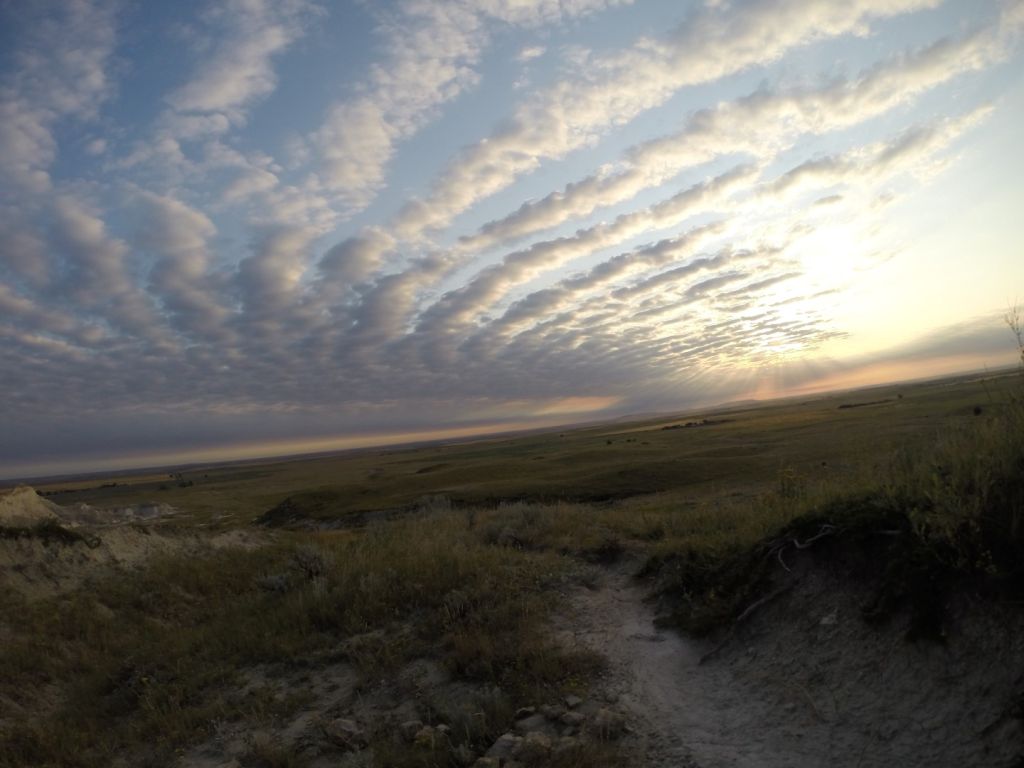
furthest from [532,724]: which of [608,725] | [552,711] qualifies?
[608,725]

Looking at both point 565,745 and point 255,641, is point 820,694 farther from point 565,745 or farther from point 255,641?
point 255,641

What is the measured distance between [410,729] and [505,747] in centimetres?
119

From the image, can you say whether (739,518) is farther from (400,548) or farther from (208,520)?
(208,520)

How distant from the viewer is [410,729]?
558 centimetres

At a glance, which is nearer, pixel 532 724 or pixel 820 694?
pixel 820 694

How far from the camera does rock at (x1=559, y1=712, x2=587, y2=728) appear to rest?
5334 millimetres

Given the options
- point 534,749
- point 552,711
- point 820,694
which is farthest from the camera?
point 552,711

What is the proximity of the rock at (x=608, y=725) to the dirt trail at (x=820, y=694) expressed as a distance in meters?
0.15

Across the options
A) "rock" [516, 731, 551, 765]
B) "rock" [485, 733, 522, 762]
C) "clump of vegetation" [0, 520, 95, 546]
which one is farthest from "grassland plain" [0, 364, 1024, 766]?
"clump of vegetation" [0, 520, 95, 546]

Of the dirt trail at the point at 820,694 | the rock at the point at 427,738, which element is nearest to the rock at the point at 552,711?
the dirt trail at the point at 820,694

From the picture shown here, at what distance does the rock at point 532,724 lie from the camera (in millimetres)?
5305

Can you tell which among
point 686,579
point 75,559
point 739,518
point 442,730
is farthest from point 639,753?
point 75,559

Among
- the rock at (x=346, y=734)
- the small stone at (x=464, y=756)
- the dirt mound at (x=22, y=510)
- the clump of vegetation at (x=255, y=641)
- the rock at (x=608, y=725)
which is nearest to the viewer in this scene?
the small stone at (x=464, y=756)

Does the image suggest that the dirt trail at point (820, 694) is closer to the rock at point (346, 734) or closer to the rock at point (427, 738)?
the rock at point (427, 738)
